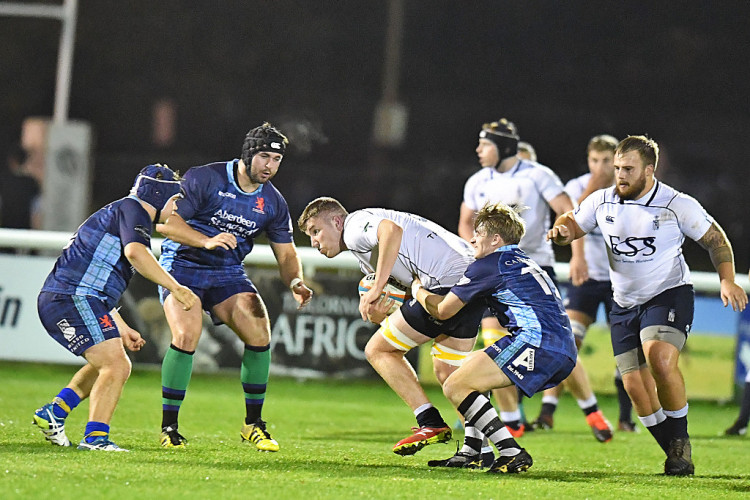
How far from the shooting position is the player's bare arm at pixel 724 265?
6777 millimetres

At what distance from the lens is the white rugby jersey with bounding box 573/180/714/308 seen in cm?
699

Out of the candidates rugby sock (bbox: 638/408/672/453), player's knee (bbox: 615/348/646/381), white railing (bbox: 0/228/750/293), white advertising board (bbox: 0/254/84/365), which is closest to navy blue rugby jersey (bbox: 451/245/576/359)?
player's knee (bbox: 615/348/646/381)

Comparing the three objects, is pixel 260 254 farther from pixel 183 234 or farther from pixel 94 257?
pixel 94 257

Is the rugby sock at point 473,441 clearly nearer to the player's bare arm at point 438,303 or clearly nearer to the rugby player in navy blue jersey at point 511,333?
the rugby player in navy blue jersey at point 511,333

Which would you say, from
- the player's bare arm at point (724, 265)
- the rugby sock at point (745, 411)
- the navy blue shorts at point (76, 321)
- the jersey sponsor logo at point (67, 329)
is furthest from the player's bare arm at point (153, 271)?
the rugby sock at point (745, 411)

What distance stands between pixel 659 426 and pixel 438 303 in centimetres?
167

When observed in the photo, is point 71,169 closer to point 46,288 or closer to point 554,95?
point 46,288

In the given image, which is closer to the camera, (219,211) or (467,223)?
A: (219,211)

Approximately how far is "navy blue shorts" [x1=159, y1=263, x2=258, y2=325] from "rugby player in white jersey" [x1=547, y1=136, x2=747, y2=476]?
78.9 inches

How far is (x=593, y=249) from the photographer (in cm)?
989

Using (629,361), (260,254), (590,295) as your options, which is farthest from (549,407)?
(260,254)

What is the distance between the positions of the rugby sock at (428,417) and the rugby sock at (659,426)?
1363mm

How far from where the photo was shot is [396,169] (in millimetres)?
30328

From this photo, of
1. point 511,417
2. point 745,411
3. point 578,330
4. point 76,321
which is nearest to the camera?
point 76,321
